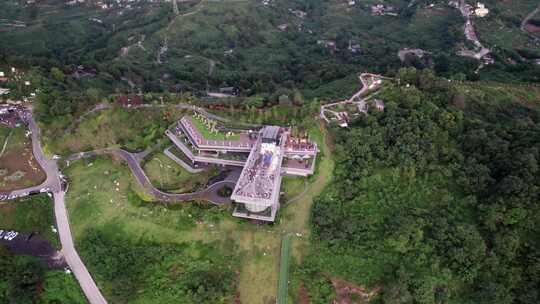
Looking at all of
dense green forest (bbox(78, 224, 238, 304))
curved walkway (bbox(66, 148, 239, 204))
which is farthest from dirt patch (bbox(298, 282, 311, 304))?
curved walkway (bbox(66, 148, 239, 204))

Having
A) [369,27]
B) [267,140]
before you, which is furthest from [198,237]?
[369,27]

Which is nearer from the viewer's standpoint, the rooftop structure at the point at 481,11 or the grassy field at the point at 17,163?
the grassy field at the point at 17,163

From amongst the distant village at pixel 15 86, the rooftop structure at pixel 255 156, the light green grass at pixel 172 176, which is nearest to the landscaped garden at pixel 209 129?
the rooftop structure at pixel 255 156

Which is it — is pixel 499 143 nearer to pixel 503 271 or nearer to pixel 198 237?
pixel 503 271

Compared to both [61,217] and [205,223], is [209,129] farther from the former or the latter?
[61,217]

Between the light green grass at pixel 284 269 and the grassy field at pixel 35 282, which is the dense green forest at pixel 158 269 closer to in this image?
the grassy field at pixel 35 282
